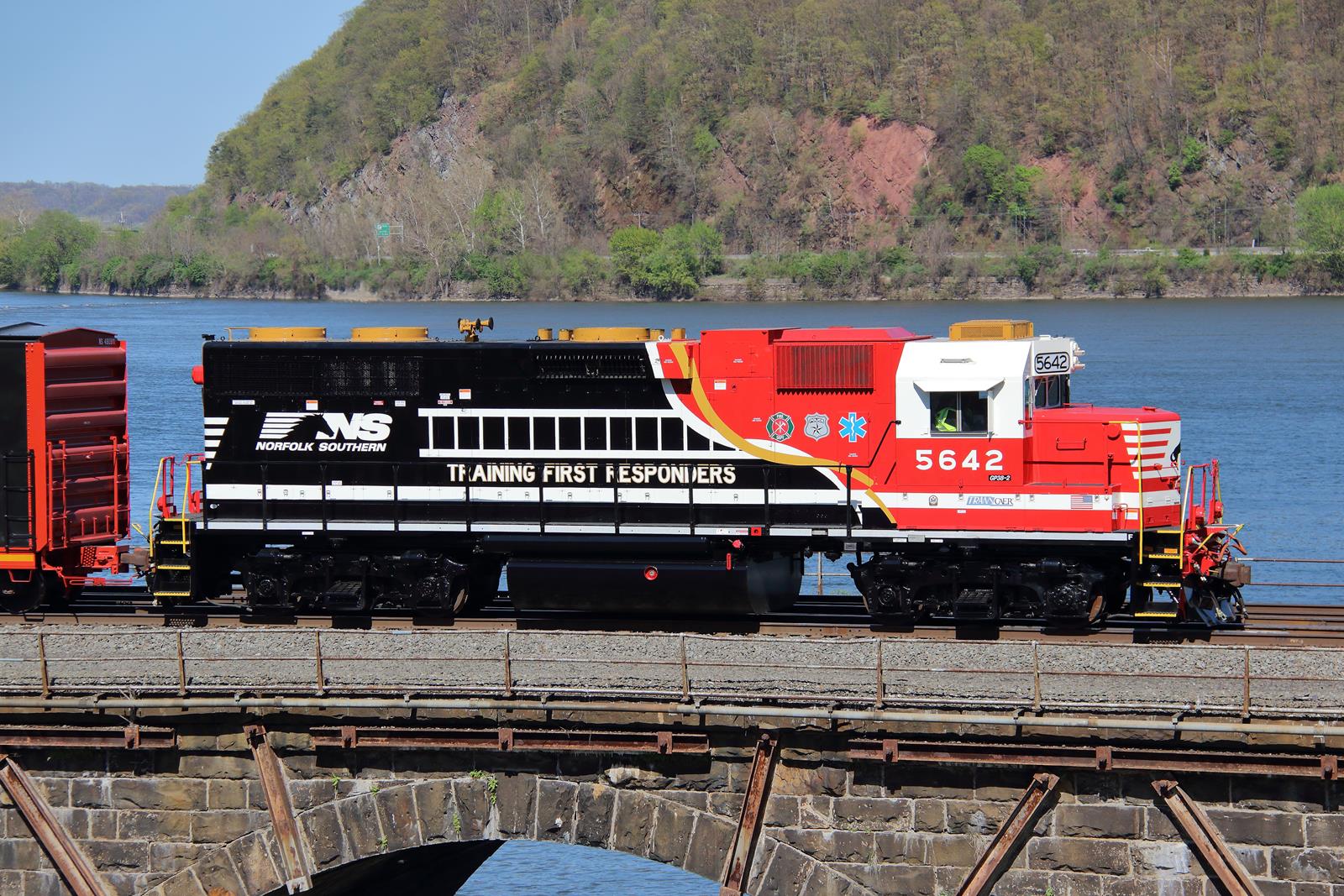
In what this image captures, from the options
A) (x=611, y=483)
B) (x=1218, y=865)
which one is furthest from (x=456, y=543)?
(x=1218, y=865)

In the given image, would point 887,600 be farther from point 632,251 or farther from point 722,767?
point 632,251

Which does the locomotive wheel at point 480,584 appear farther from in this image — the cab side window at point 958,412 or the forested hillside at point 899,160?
the forested hillside at point 899,160

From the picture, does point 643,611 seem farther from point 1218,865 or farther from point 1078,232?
point 1078,232

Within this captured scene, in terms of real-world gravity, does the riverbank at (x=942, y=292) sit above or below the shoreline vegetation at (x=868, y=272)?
below

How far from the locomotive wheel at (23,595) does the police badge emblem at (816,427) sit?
10378 millimetres

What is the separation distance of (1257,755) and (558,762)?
624 centimetres

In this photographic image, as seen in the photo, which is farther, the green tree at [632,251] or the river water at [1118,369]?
the green tree at [632,251]

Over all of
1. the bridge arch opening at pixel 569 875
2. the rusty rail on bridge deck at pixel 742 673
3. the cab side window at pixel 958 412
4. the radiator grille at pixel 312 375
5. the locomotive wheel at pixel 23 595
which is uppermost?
the radiator grille at pixel 312 375

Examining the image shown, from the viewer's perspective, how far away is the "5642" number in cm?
2052

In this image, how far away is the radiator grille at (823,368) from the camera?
68.7ft

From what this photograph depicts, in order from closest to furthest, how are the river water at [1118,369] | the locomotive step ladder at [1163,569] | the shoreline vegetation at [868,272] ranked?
the locomotive step ladder at [1163,569], the river water at [1118,369], the shoreline vegetation at [868,272]

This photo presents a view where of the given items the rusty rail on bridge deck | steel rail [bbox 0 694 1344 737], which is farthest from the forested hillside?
steel rail [bbox 0 694 1344 737]

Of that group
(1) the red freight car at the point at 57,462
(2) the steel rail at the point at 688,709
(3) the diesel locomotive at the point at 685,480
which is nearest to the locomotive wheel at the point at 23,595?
(1) the red freight car at the point at 57,462

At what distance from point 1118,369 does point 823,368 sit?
68810 millimetres
